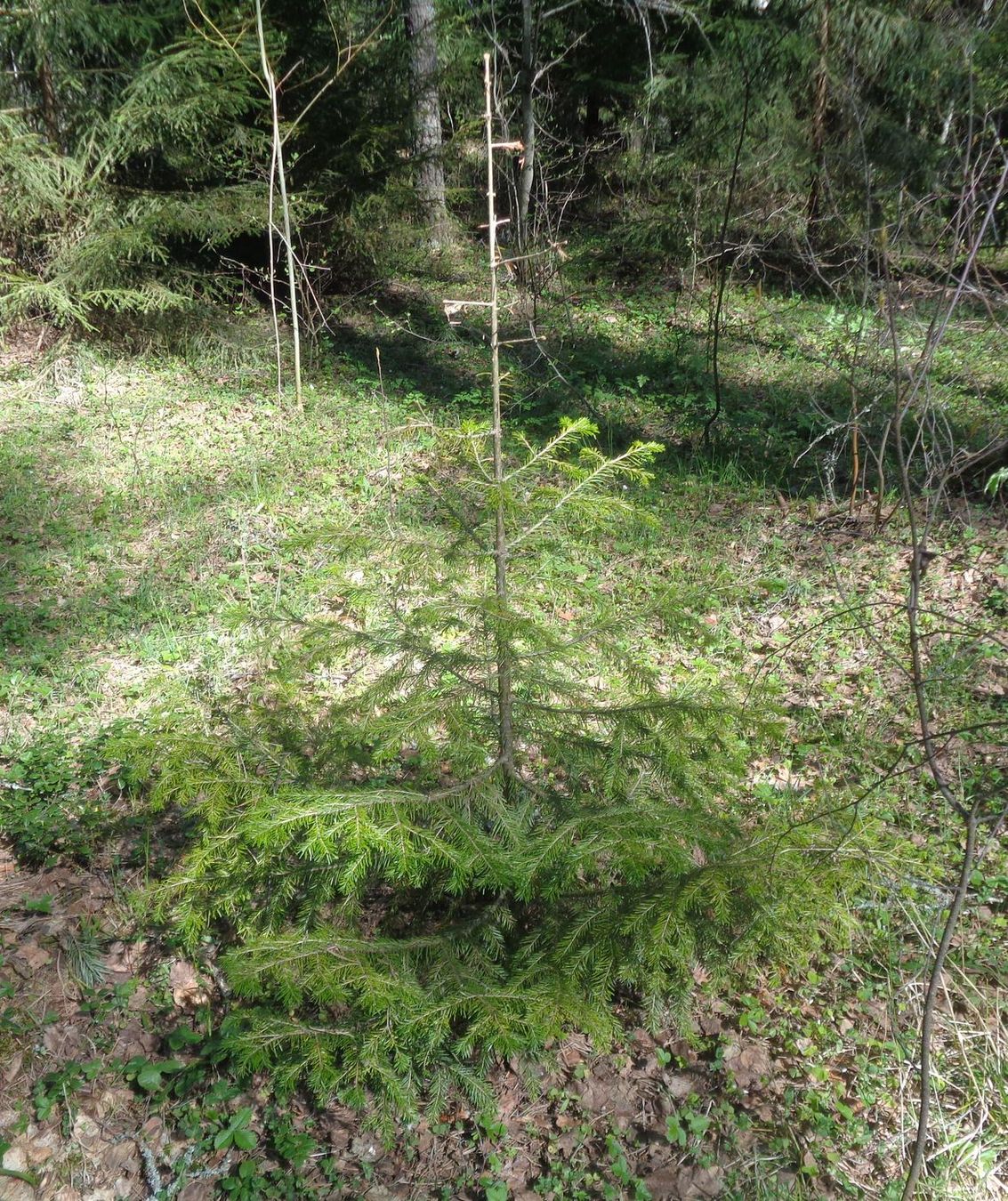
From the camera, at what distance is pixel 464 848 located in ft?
7.48

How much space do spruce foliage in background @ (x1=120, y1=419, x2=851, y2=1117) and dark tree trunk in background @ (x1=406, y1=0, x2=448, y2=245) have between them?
25.1 feet

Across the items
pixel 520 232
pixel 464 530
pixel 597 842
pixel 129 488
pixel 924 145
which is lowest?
pixel 129 488

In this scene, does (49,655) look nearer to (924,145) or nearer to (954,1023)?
(954,1023)

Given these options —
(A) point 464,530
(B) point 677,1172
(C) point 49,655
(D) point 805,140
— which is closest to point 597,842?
(A) point 464,530

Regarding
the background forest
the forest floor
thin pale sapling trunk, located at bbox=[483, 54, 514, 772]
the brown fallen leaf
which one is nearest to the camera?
thin pale sapling trunk, located at bbox=[483, 54, 514, 772]

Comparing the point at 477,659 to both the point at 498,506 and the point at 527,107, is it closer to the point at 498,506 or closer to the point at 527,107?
the point at 498,506

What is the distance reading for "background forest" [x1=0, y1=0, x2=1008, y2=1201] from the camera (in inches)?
95.0

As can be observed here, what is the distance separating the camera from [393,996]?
2.22 metres

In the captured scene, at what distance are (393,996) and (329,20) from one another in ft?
30.5

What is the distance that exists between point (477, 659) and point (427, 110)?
29.0 ft

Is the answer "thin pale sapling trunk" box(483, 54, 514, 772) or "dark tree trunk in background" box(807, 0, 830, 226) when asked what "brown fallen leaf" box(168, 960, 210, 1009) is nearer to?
"thin pale sapling trunk" box(483, 54, 514, 772)

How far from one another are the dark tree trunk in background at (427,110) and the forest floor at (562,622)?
3.12 metres

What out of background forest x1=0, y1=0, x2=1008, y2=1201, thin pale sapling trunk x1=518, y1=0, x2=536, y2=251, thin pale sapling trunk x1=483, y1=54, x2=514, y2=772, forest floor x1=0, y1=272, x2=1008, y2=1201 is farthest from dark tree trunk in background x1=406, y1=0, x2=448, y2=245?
thin pale sapling trunk x1=483, y1=54, x2=514, y2=772

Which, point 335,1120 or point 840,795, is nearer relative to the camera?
point 335,1120
